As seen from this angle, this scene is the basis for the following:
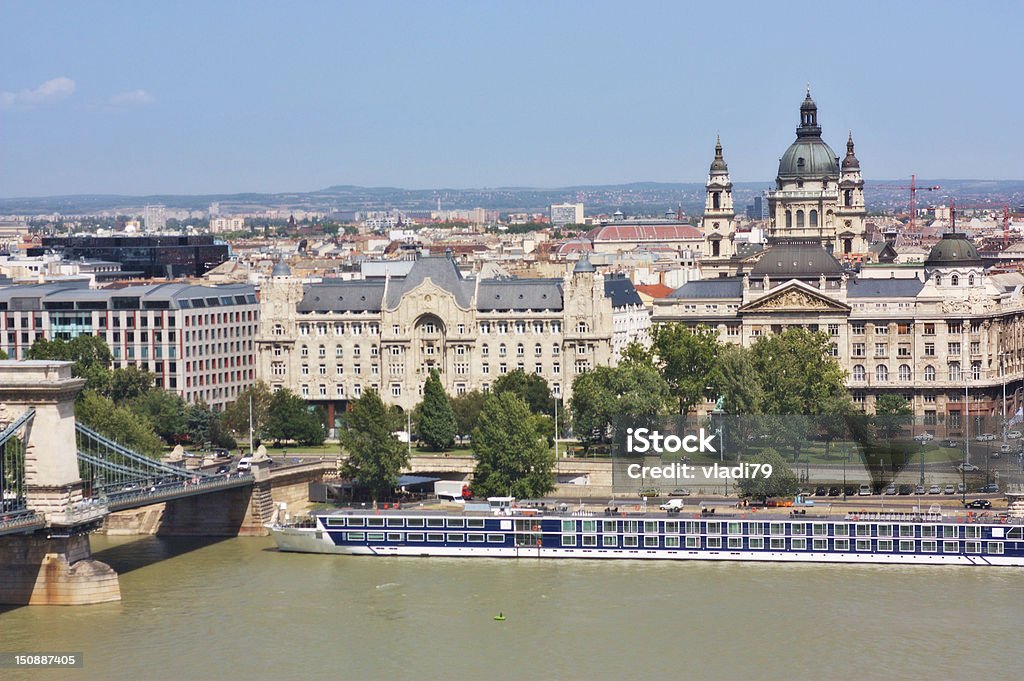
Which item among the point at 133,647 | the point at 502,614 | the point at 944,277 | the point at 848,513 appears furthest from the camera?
the point at 944,277

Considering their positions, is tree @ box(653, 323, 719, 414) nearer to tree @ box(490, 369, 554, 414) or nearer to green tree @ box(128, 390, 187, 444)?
tree @ box(490, 369, 554, 414)

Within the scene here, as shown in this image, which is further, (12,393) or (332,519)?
(332,519)

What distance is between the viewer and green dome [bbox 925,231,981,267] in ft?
322

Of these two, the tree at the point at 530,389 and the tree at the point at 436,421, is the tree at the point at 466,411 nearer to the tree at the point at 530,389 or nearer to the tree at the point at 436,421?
the tree at the point at 436,421

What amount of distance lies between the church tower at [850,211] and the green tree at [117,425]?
58147mm

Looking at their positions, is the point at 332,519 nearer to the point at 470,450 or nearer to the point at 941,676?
the point at 470,450

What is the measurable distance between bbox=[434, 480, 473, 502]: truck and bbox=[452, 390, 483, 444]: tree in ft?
32.6

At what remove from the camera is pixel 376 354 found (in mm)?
96250

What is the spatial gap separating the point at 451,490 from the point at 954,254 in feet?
105

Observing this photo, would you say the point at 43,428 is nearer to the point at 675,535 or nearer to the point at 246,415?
the point at 675,535

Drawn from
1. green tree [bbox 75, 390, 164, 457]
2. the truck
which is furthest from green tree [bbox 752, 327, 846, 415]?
green tree [bbox 75, 390, 164, 457]

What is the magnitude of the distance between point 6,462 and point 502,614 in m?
13.0

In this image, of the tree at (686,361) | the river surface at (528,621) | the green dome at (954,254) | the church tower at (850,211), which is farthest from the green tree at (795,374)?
the church tower at (850,211)

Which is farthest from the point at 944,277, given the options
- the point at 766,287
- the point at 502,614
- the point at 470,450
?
the point at 502,614
